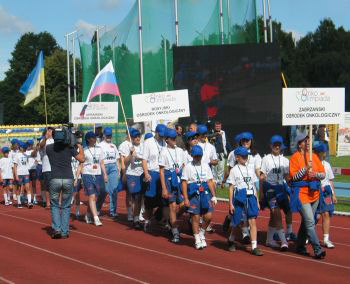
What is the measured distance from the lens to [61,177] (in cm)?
1174

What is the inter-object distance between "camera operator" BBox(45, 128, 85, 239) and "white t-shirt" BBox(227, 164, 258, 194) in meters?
3.11

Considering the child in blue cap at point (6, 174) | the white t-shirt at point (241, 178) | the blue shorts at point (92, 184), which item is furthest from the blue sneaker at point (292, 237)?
the child in blue cap at point (6, 174)

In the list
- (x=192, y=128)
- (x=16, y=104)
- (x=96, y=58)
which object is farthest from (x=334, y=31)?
(x=192, y=128)

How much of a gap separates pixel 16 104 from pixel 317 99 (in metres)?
77.0

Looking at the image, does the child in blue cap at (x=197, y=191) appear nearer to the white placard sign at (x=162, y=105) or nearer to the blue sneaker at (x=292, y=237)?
the blue sneaker at (x=292, y=237)

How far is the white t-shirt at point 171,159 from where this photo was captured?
11.4 metres

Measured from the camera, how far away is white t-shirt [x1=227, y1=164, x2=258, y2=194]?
10203 millimetres

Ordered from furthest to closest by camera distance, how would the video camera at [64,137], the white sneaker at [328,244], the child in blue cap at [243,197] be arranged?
1. the video camera at [64,137]
2. the white sneaker at [328,244]
3. the child in blue cap at [243,197]

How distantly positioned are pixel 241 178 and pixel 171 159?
1658mm

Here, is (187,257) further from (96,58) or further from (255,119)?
(96,58)

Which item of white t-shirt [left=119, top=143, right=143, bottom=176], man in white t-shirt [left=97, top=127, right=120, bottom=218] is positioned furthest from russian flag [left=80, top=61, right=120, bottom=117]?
white t-shirt [left=119, top=143, right=143, bottom=176]

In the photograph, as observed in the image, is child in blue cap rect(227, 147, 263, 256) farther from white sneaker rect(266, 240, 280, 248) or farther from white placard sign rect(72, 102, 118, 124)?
white placard sign rect(72, 102, 118, 124)

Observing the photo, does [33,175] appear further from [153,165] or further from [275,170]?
[275,170]

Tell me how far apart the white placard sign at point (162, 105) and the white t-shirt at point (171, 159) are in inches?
161
